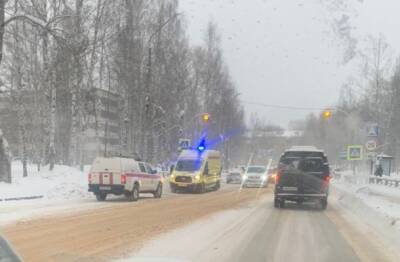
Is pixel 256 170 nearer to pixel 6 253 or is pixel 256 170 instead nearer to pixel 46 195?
pixel 46 195

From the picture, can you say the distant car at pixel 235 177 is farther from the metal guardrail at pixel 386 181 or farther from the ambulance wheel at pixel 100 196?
the ambulance wheel at pixel 100 196

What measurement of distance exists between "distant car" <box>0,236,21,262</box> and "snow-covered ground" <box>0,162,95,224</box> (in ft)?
41.2

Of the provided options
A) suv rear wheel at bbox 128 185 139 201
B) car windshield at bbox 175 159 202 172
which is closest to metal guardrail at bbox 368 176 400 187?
car windshield at bbox 175 159 202 172

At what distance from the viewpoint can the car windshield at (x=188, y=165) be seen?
125 feet

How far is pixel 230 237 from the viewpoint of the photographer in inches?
563

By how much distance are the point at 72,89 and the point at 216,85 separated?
42.1m

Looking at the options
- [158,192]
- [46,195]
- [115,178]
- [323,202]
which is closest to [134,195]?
[115,178]

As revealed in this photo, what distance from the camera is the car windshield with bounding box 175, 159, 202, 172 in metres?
38.1

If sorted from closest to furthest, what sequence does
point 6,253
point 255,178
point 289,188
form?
point 6,253, point 289,188, point 255,178

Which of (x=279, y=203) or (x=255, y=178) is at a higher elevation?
(x=279, y=203)

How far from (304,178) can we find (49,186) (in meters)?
11.5

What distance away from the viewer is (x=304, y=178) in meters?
24.2

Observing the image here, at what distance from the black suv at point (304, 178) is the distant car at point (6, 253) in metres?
20.5

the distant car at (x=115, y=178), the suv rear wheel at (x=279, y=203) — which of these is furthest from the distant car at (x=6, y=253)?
the distant car at (x=115, y=178)
